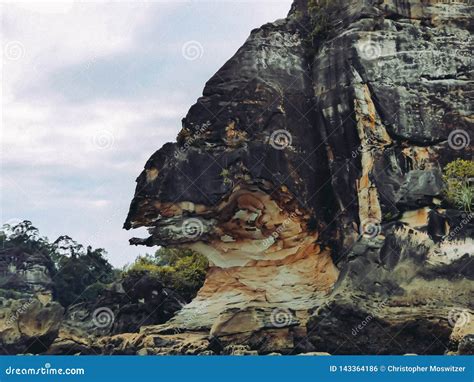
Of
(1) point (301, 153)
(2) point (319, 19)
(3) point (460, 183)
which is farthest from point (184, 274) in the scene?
(3) point (460, 183)

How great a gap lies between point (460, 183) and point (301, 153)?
5591mm

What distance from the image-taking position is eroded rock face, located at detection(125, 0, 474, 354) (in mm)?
25969

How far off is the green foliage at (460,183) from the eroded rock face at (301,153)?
55 centimetres

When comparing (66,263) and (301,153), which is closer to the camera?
(301,153)

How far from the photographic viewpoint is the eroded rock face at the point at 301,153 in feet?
85.2

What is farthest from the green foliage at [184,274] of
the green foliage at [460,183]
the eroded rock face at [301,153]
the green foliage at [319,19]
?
the green foliage at [460,183]

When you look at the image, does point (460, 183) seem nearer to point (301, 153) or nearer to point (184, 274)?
point (301, 153)

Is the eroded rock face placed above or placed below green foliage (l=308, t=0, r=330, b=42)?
below

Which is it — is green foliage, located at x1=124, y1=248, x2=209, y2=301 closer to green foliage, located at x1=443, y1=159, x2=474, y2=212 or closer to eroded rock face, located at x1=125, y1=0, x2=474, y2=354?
eroded rock face, located at x1=125, y1=0, x2=474, y2=354

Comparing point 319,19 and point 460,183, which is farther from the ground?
point 319,19

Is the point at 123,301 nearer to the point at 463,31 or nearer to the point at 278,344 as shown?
the point at 278,344

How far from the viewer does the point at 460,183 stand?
24.4m

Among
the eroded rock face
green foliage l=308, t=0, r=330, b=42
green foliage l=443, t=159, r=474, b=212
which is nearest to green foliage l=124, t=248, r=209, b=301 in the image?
the eroded rock face

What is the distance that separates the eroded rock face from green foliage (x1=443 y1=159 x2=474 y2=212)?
1.79ft
